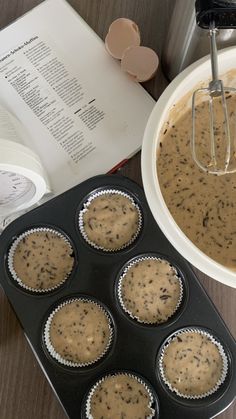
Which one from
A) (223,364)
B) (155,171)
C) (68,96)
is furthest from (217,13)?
(223,364)

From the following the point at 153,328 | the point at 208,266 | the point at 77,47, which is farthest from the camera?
the point at 77,47

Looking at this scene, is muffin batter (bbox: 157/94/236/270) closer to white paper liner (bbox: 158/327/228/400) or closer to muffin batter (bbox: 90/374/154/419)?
white paper liner (bbox: 158/327/228/400)

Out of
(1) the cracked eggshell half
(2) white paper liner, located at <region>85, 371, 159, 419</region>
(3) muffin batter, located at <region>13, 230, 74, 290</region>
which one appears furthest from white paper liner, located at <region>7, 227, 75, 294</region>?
(1) the cracked eggshell half

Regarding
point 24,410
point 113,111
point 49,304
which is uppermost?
point 113,111

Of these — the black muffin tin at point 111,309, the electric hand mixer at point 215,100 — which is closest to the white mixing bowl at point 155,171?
the electric hand mixer at point 215,100

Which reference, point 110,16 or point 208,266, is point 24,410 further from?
point 110,16

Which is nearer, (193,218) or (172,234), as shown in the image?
(172,234)

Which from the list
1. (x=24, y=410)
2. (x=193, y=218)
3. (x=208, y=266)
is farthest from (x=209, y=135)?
(x=24, y=410)
